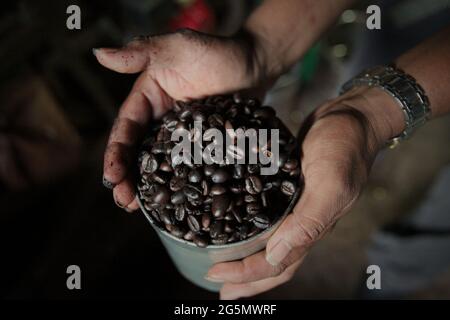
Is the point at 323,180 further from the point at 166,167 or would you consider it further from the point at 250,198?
the point at 166,167

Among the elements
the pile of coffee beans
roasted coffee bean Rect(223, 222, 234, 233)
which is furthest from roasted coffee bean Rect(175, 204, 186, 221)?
roasted coffee bean Rect(223, 222, 234, 233)

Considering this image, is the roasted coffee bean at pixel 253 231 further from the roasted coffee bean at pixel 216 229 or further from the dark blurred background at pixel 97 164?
the dark blurred background at pixel 97 164

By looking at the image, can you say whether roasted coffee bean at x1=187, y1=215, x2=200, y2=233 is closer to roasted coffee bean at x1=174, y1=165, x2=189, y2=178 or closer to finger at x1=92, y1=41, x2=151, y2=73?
roasted coffee bean at x1=174, y1=165, x2=189, y2=178

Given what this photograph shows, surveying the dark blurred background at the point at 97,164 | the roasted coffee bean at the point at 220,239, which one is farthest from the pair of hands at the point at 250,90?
the dark blurred background at the point at 97,164

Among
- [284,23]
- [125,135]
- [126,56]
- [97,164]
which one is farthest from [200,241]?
[97,164]

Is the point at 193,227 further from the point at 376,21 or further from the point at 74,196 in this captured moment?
the point at 74,196

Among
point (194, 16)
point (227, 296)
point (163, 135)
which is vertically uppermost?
point (194, 16)
